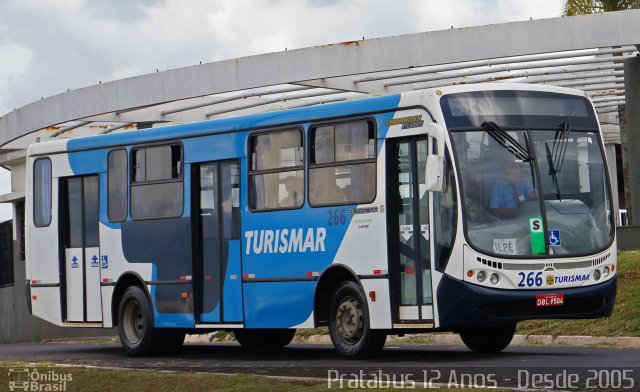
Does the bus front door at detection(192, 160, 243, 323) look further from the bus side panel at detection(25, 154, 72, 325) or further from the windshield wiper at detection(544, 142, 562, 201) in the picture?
the windshield wiper at detection(544, 142, 562, 201)

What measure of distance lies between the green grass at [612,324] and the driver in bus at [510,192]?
419cm

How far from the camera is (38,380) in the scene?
14820 mm

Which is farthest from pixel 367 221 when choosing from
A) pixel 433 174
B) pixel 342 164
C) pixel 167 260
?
pixel 167 260

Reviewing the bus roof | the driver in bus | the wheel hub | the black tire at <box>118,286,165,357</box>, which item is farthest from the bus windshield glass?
the black tire at <box>118,286,165,357</box>

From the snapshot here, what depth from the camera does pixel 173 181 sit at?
1939 cm

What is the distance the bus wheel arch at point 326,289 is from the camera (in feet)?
55.4

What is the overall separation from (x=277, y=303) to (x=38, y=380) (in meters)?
3.81

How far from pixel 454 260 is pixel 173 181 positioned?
5473 millimetres

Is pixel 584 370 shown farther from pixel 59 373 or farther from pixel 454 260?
pixel 59 373

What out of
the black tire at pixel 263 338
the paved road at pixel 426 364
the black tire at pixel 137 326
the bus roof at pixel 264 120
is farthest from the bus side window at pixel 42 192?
the black tire at pixel 263 338

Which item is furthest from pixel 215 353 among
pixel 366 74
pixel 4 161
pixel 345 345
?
pixel 4 161

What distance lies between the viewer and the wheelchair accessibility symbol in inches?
615

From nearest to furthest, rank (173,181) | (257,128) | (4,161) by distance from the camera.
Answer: (257,128)
(173,181)
(4,161)

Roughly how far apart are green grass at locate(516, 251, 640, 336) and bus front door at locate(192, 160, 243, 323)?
4.55 m
